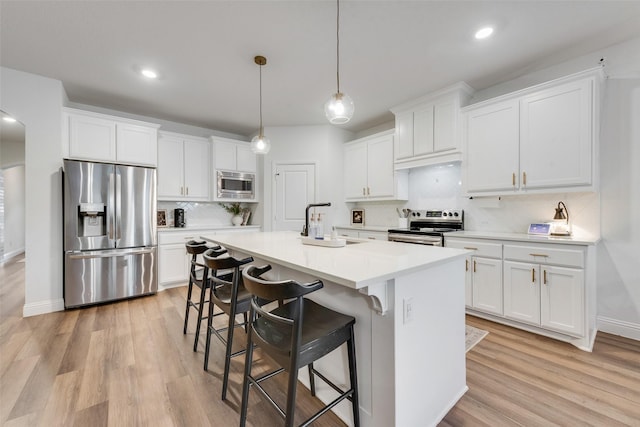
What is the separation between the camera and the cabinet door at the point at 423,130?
11.5 ft

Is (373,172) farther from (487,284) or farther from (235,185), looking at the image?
(235,185)

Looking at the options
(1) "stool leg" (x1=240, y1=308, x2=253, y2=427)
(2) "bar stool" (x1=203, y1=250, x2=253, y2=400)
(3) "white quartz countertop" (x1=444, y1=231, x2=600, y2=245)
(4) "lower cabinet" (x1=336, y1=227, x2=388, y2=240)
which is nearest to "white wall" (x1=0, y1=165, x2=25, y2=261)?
(2) "bar stool" (x1=203, y1=250, x2=253, y2=400)

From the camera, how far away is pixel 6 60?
274 cm

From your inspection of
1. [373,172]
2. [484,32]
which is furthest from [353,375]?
[373,172]

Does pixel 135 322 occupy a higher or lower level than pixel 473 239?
lower

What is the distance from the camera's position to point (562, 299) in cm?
233

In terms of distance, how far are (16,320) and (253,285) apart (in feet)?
11.5

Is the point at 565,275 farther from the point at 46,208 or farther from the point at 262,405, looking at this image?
the point at 46,208

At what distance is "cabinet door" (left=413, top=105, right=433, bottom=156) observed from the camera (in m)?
3.50

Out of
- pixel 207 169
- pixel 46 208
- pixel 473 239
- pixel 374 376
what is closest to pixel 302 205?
pixel 207 169

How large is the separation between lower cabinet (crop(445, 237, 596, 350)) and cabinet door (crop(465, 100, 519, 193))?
716mm

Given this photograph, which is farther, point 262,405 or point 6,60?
point 6,60

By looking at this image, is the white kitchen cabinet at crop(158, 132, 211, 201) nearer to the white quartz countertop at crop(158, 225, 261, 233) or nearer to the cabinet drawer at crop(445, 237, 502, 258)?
the white quartz countertop at crop(158, 225, 261, 233)

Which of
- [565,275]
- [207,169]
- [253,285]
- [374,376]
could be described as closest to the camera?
[253,285]
